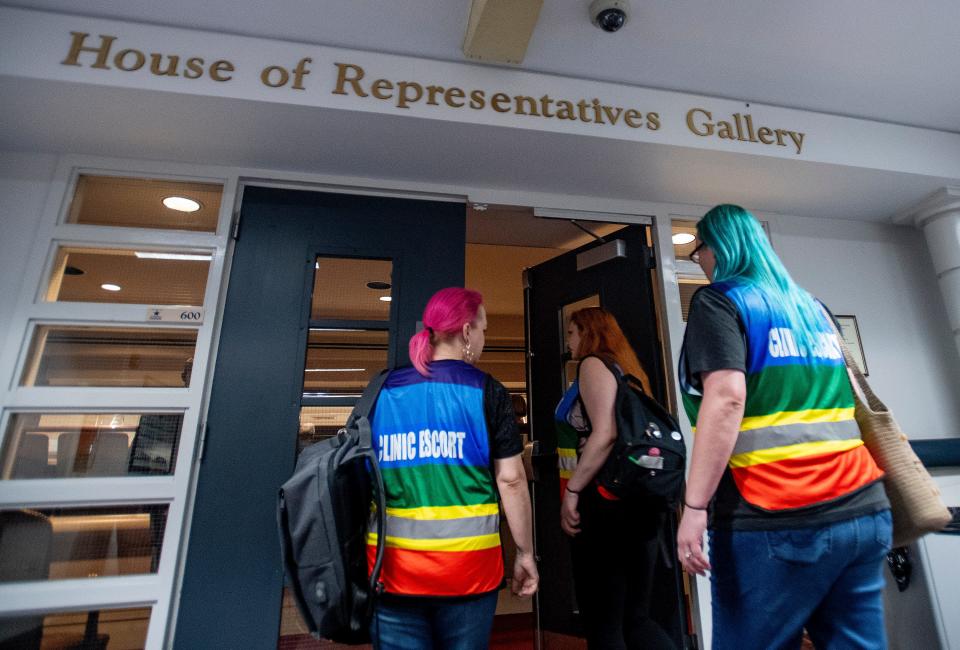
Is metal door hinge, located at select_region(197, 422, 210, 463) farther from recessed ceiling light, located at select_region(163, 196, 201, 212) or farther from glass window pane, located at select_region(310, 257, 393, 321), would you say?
recessed ceiling light, located at select_region(163, 196, 201, 212)

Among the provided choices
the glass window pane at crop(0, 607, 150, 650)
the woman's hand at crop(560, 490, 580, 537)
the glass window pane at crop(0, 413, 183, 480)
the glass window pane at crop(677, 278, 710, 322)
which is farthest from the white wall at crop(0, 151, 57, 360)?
the glass window pane at crop(677, 278, 710, 322)

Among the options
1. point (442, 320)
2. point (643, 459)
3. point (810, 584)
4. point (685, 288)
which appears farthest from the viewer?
point (685, 288)

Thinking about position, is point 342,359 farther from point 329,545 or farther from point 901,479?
point 901,479

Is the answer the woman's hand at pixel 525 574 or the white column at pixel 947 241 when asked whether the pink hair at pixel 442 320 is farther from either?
the white column at pixel 947 241

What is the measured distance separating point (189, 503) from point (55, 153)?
1919 millimetres

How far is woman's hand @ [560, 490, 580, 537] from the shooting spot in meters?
1.93

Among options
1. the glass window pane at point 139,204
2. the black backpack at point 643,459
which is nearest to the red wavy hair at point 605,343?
the black backpack at point 643,459

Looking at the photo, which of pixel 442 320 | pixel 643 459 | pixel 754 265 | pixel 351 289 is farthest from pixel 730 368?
pixel 351 289

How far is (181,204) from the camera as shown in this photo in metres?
2.62

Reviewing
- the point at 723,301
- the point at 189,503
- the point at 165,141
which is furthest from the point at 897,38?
the point at 189,503

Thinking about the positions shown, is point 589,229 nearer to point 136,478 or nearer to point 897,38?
point 897,38

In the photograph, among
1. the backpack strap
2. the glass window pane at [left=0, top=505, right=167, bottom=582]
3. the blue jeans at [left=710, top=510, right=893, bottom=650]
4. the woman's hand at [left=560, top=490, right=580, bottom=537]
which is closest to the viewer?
the blue jeans at [left=710, top=510, right=893, bottom=650]

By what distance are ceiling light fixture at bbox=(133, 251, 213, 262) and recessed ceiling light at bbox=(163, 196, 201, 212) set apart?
0.28 m

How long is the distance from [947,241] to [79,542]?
501 cm
